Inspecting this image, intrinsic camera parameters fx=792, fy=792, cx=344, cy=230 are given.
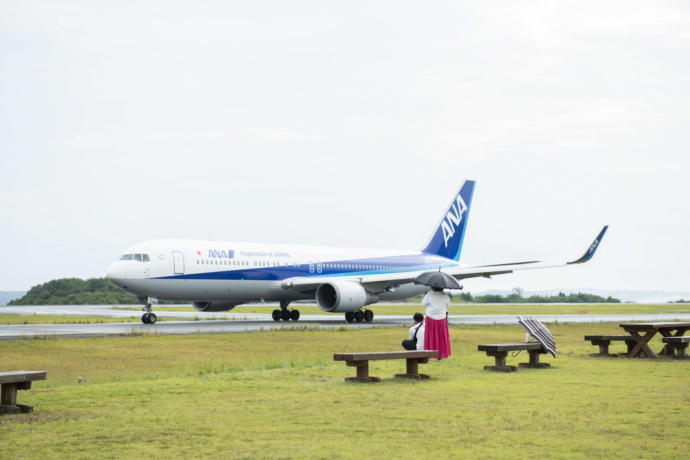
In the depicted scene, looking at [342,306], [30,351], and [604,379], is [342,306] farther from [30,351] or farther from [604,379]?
[604,379]

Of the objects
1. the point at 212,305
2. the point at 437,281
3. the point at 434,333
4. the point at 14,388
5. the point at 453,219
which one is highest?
the point at 453,219

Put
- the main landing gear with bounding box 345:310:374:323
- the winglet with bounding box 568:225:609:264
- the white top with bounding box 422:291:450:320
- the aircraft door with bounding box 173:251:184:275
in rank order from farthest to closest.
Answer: the main landing gear with bounding box 345:310:374:323, the winglet with bounding box 568:225:609:264, the aircraft door with bounding box 173:251:184:275, the white top with bounding box 422:291:450:320

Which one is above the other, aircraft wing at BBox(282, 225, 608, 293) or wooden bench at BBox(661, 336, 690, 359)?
aircraft wing at BBox(282, 225, 608, 293)

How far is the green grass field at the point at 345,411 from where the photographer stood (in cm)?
714

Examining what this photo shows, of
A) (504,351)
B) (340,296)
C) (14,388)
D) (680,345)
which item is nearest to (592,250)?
(340,296)

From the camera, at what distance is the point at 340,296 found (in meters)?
33.3

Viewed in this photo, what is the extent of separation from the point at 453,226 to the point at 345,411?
35.7m

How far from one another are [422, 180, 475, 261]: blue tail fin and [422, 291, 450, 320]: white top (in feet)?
98.9

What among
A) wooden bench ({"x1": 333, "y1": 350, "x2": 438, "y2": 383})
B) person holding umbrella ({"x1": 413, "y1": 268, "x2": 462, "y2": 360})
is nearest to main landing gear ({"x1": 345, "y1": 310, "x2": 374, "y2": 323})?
person holding umbrella ({"x1": 413, "y1": 268, "x2": 462, "y2": 360})

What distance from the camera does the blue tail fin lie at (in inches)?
1724

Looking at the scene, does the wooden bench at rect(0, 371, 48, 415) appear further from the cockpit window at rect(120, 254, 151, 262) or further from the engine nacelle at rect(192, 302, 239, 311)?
the engine nacelle at rect(192, 302, 239, 311)

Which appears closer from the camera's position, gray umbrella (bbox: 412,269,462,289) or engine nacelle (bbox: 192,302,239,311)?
gray umbrella (bbox: 412,269,462,289)

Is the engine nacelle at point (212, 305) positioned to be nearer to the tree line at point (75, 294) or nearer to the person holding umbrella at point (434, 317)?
the person holding umbrella at point (434, 317)

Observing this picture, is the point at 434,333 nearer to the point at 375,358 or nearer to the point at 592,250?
the point at 375,358
